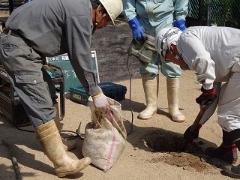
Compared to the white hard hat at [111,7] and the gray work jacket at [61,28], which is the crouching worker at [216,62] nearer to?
the white hard hat at [111,7]

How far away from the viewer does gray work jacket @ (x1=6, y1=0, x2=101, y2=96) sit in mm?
3721

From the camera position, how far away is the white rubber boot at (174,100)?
5484 millimetres

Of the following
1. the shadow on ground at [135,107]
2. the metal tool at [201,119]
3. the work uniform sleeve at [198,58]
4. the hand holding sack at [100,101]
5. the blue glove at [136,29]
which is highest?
the work uniform sleeve at [198,58]

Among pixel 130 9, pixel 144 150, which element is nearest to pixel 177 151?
pixel 144 150

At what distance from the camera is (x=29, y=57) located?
3852 mm

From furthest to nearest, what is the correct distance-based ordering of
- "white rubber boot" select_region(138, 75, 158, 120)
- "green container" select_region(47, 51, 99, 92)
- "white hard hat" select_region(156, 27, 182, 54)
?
"green container" select_region(47, 51, 99, 92)
"white rubber boot" select_region(138, 75, 158, 120)
"white hard hat" select_region(156, 27, 182, 54)

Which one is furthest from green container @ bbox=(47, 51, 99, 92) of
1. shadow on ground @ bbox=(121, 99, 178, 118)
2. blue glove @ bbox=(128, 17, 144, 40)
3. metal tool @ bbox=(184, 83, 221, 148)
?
metal tool @ bbox=(184, 83, 221, 148)

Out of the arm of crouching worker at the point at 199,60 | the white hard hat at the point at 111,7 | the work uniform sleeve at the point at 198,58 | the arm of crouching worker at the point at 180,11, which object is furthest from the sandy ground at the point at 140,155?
the white hard hat at the point at 111,7

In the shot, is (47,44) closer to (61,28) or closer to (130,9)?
(61,28)

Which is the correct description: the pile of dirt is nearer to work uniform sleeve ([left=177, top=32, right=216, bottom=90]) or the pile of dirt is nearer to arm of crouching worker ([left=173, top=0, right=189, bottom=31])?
work uniform sleeve ([left=177, top=32, right=216, bottom=90])

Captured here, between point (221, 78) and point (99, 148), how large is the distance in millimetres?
1255

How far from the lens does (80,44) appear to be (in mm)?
3748

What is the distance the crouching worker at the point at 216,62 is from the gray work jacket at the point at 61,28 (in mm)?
824

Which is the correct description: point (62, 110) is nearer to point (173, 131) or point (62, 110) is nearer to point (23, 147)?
point (23, 147)
